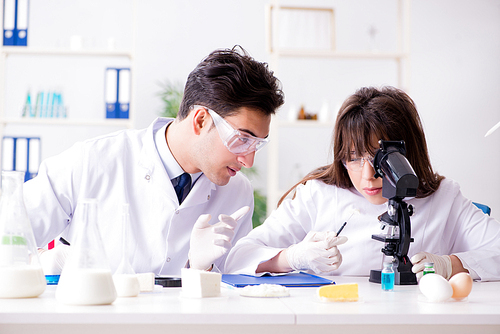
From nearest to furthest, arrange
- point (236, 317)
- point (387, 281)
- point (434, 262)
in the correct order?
point (236, 317) → point (387, 281) → point (434, 262)

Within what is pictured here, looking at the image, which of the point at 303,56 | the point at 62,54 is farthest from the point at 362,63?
the point at 62,54

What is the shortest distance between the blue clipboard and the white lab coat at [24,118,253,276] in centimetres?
43

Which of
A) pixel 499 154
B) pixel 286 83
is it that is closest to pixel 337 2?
pixel 286 83

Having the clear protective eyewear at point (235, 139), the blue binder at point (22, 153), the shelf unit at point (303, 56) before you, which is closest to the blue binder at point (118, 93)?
the blue binder at point (22, 153)

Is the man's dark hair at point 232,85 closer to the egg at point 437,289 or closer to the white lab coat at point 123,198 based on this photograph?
the white lab coat at point 123,198

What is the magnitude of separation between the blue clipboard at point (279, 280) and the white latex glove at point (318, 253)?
0.06 meters

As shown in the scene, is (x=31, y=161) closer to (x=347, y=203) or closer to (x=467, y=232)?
(x=347, y=203)

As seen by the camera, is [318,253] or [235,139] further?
[235,139]

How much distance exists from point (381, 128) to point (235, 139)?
51 cm

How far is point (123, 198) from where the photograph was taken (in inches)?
70.1

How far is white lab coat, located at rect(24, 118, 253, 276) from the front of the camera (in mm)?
1745

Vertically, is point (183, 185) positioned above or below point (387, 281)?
above

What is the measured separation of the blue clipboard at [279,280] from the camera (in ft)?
4.19

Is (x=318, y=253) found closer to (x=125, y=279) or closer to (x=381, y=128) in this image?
(x=381, y=128)
